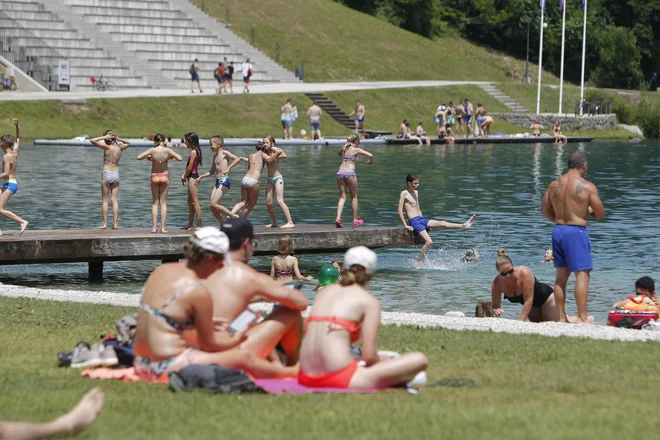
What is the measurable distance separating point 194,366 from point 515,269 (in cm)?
707

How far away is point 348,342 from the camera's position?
8.45 meters

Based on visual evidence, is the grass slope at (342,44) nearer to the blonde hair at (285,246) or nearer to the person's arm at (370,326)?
the blonde hair at (285,246)

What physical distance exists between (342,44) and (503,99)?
1079 cm

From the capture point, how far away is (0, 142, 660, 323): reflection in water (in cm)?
1867

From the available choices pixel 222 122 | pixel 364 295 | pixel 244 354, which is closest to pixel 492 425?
pixel 364 295

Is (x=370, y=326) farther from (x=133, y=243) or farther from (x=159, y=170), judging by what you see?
(x=159, y=170)

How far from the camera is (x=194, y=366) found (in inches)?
333

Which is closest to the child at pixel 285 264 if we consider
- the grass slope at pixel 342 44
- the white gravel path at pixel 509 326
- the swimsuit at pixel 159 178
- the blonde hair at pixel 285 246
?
the blonde hair at pixel 285 246

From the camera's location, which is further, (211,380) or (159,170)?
A: (159,170)

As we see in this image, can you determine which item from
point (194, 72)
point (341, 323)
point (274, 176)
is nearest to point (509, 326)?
point (341, 323)

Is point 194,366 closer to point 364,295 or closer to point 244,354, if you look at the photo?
point 244,354

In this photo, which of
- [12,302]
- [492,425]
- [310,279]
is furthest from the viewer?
[310,279]

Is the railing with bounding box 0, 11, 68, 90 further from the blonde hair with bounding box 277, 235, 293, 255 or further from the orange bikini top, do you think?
the orange bikini top

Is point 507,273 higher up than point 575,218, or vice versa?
point 575,218
